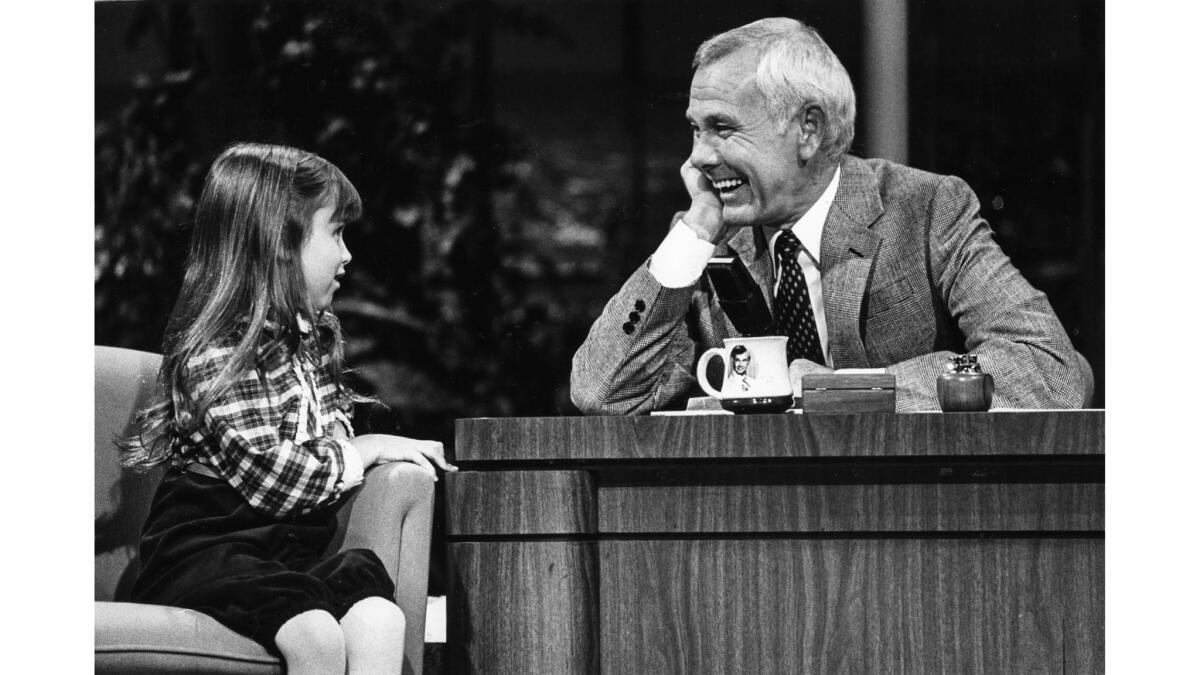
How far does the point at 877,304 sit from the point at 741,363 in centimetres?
90

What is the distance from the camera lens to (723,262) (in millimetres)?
2543

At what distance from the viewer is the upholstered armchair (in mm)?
1941

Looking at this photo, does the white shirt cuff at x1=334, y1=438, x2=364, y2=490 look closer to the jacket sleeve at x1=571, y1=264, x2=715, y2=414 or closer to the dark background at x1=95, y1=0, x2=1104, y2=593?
the jacket sleeve at x1=571, y1=264, x2=715, y2=414

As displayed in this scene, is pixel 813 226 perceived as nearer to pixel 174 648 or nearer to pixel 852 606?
pixel 852 606

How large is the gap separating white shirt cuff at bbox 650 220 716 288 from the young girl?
0.53m

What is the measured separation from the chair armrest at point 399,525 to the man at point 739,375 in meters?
0.55

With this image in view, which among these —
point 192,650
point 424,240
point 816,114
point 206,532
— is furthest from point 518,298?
point 192,650

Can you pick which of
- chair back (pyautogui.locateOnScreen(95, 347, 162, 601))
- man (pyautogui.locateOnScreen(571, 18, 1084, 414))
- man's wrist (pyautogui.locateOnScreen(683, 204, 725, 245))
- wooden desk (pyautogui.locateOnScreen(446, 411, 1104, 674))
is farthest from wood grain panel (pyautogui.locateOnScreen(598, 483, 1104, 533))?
chair back (pyautogui.locateOnScreen(95, 347, 162, 601))

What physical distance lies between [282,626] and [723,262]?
3.42 ft

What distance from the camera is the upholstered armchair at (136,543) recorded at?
1.94 m
